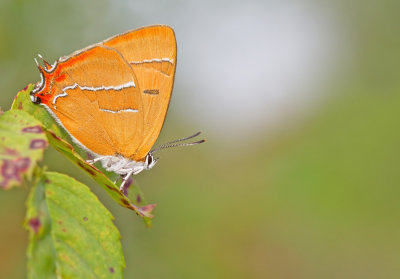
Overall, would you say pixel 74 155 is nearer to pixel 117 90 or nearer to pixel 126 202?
pixel 126 202

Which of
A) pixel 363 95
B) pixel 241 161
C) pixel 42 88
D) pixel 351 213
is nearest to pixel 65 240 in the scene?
pixel 42 88

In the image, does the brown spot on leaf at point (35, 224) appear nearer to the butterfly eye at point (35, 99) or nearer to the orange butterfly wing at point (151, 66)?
the butterfly eye at point (35, 99)

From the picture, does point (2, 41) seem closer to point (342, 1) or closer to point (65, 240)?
Result: point (65, 240)

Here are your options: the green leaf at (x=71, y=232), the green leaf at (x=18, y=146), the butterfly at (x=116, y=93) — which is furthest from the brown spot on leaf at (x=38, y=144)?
the butterfly at (x=116, y=93)

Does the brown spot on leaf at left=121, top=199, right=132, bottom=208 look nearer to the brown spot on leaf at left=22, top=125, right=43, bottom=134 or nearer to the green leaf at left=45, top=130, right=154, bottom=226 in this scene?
the green leaf at left=45, top=130, right=154, bottom=226

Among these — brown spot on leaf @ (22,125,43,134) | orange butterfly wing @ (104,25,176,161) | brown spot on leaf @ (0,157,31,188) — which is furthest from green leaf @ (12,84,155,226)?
orange butterfly wing @ (104,25,176,161)
